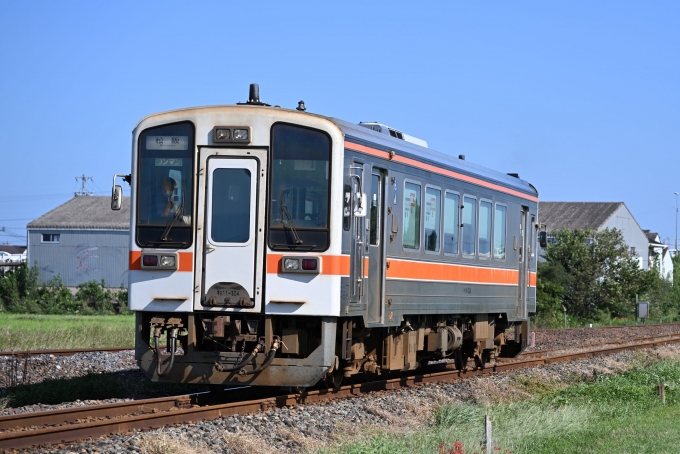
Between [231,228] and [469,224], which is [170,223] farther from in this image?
[469,224]

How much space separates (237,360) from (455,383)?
16.3ft

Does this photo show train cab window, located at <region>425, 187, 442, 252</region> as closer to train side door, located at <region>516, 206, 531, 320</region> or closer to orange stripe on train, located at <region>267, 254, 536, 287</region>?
orange stripe on train, located at <region>267, 254, 536, 287</region>

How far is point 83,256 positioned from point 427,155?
1920 inches

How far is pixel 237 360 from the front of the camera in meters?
11.1

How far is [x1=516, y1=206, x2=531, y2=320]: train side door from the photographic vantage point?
60.0 feet

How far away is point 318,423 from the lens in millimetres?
10461

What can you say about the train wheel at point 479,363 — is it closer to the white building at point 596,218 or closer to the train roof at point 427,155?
the train roof at point 427,155

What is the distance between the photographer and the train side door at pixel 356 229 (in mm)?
11422

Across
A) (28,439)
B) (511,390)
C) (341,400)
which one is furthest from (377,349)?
(28,439)

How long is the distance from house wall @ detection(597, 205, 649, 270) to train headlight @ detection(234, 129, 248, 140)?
200ft

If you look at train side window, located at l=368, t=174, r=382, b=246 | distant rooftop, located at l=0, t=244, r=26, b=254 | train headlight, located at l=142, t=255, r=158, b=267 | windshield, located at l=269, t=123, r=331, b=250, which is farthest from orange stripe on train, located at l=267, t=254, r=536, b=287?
distant rooftop, located at l=0, t=244, r=26, b=254

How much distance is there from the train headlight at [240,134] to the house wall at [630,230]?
61.1 meters

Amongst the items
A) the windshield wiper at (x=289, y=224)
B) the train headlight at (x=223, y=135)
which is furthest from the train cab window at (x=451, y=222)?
the train headlight at (x=223, y=135)

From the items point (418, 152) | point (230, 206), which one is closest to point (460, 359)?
point (418, 152)
